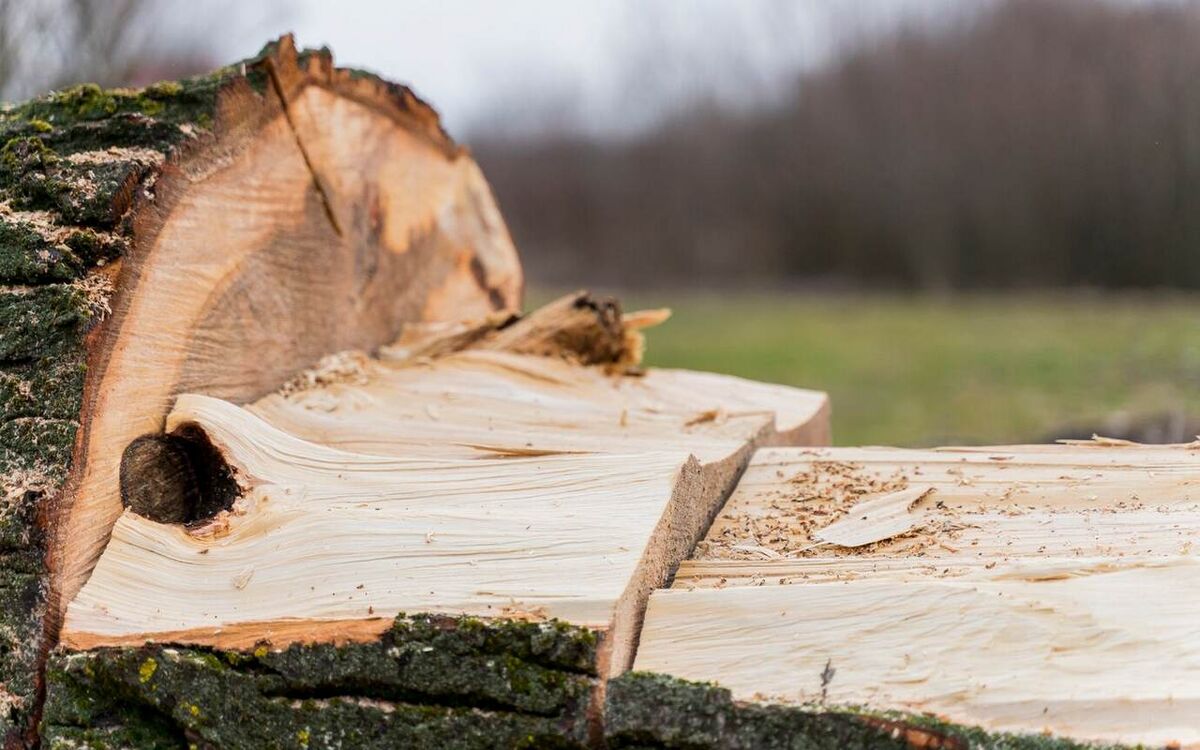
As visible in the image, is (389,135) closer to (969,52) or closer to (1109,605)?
(1109,605)

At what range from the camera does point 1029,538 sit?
1.55 metres

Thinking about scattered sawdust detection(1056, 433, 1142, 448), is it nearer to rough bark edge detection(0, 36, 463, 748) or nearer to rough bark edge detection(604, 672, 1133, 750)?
rough bark edge detection(604, 672, 1133, 750)

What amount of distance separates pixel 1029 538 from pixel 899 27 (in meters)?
17.4

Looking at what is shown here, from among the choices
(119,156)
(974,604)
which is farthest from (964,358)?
(119,156)

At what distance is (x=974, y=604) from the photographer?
131 cm

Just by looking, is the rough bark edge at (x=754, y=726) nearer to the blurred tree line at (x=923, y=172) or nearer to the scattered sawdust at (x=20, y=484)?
the scattered sawdust at (x=20, y=484)

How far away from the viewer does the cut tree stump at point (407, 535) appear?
1272 millimetres

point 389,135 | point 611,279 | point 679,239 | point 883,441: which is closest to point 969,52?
point 679,239

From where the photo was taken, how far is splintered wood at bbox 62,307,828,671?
4.58ft

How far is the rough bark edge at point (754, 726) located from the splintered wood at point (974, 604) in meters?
0.02

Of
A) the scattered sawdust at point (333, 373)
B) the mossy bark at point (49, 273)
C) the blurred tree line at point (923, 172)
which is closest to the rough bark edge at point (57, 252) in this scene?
the mossy bark at point (49, 273)

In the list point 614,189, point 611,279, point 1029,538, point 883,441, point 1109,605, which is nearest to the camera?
point 1109,605

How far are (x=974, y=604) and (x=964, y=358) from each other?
7.73 meters

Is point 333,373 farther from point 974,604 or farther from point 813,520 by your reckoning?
point 974,604
